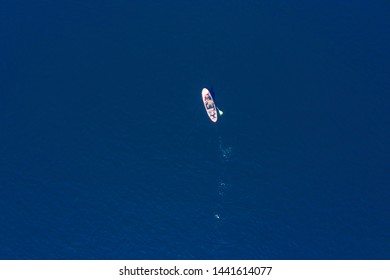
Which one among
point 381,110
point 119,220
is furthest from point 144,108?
point 381,110

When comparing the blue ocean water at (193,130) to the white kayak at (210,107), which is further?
the white kayak at (210,107)

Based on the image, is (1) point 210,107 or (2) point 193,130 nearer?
(2) point 193,130

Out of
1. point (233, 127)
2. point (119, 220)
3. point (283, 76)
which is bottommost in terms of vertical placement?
point (119, 220)

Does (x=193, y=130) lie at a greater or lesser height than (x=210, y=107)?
lesser

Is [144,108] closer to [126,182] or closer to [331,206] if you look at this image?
[126,182]

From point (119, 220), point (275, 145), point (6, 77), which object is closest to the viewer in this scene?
point (119, 220)

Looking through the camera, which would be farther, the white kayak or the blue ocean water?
the white kayak

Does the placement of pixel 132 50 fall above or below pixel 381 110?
above

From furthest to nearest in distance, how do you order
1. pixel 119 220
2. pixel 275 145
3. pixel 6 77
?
→ pixel 6 77
pixel 275 145
pixel 119 220
